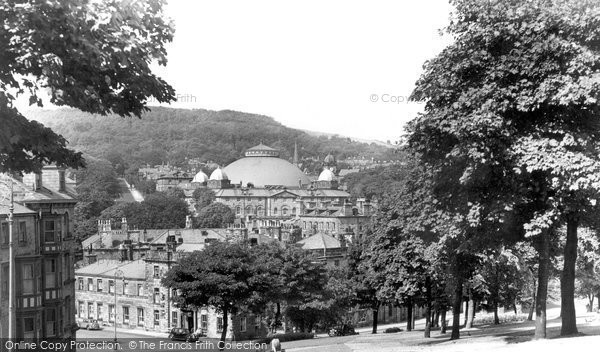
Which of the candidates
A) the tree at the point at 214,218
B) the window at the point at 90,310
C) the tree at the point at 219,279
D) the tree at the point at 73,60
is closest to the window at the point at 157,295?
the window at the point at 90,310

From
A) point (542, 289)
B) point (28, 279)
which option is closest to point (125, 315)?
point (28, 279)

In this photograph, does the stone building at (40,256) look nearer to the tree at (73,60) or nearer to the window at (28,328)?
the window at (28,328)

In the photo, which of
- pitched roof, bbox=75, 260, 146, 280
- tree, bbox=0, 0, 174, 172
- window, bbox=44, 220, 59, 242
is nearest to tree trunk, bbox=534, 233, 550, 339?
tree, bbox=0, 0, 174, 172

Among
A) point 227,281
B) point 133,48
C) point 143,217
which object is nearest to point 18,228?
point 227,281

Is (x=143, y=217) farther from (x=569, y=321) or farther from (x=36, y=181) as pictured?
(x=569, y=321)

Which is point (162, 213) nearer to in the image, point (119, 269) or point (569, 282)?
point (119, 269)

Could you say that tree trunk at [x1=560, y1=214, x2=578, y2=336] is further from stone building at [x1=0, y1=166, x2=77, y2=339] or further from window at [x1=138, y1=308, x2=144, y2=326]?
A: window at [x1=138, y1=308, x2=144, y2=326]
